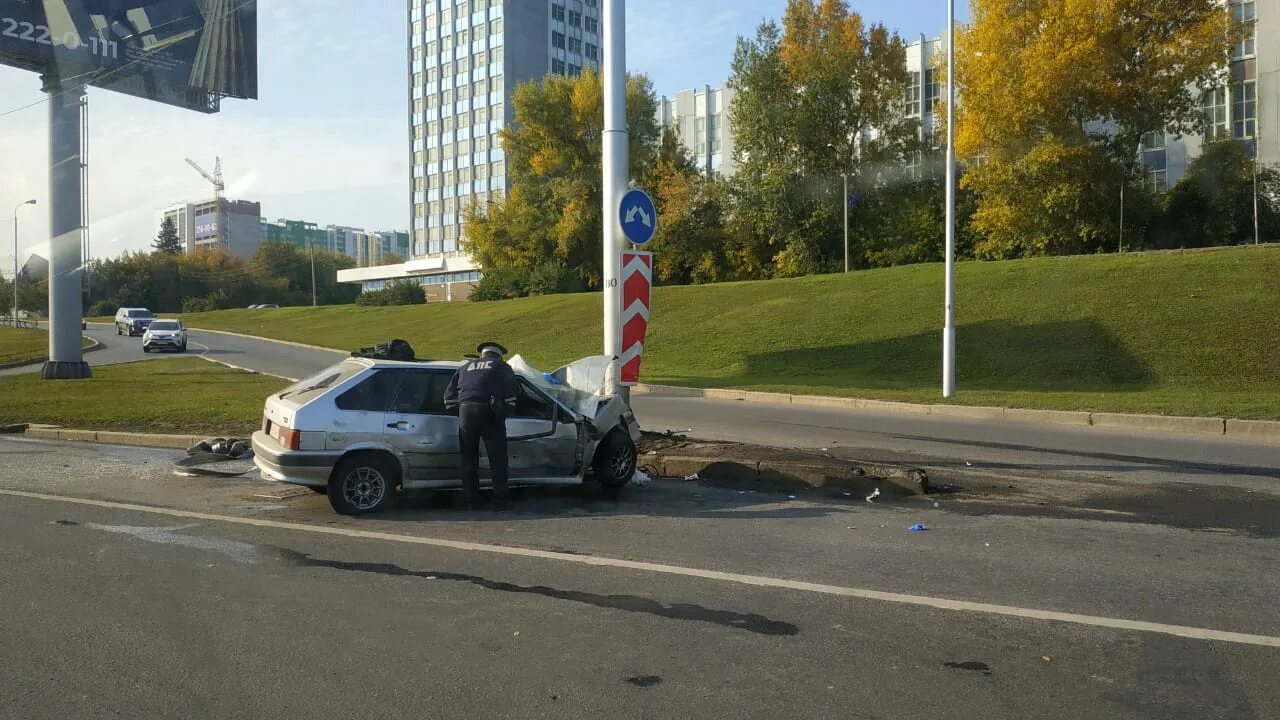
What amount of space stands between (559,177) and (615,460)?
47.1 metres

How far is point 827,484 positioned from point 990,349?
16399 mm

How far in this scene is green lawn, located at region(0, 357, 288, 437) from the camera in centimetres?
1462

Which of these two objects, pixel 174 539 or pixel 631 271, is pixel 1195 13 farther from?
pixel 174 539

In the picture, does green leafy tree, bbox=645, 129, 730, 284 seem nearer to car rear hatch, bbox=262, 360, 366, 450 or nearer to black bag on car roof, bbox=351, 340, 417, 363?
black bag on car roof, bbox=351, 340, 417, 363

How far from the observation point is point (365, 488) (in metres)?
8.30

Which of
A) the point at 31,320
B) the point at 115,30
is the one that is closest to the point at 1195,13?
the point at 115,30

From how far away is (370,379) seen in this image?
845 centimetres

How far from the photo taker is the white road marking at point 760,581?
4934 mm

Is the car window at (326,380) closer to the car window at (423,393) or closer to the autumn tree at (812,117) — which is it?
the car window at (423,393)

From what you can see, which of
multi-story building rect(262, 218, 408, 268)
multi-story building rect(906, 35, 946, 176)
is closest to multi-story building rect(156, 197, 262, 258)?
multi-story building rect(262, 218, 408, 268)

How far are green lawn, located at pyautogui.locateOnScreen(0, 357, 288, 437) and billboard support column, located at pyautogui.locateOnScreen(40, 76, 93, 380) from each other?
1664 millimetres

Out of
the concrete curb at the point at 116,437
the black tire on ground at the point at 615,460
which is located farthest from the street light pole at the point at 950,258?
the concrete curb at the point at 116,437

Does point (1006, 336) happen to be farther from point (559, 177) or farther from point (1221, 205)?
point (559, 177)

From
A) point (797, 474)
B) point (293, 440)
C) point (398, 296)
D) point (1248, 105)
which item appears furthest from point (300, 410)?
point (398, 296)
